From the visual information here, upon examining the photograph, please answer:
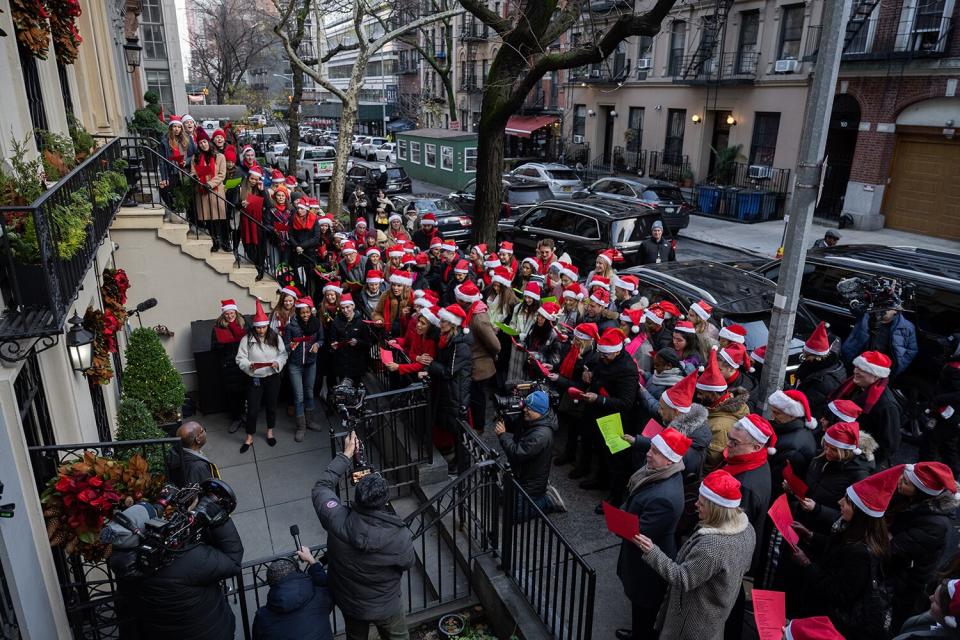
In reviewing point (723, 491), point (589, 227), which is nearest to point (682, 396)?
point (723, 491)

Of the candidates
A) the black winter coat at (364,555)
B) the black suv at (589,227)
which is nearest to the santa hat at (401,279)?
the black winter coat at (364,555)

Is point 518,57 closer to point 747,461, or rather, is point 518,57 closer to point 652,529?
point 747,461

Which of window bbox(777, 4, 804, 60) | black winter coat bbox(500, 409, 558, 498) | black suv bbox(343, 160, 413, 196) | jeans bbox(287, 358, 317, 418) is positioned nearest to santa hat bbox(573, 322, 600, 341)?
black winter coat bbox(500, 409, 558, 498)

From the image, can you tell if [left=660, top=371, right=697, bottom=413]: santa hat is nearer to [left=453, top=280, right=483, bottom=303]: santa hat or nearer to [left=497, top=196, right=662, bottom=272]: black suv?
[left=453, top=280, right=483, bottom=303]: santa hat

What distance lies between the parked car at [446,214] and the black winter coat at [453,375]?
1035 cm

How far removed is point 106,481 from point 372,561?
224 cm

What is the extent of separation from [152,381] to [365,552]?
482cm

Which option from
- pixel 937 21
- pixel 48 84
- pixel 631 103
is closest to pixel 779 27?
pixel 937 21

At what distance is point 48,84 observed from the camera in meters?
7.22

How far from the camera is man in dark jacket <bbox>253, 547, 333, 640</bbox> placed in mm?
4023

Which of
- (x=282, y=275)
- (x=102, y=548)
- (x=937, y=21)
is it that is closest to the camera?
(x=102, y=548)

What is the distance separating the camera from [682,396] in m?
5.19

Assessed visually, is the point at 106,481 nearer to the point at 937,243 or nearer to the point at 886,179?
the point at 937,243

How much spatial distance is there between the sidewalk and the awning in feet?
57.9
